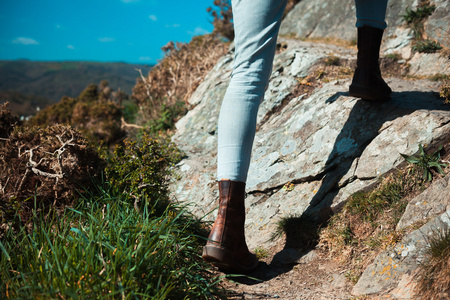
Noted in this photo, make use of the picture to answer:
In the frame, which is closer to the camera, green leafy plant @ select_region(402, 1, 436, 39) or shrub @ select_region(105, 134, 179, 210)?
shrub @ select_region(105, 134, 179, 210)

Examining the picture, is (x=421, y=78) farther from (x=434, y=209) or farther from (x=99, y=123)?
(x=99, y=123)

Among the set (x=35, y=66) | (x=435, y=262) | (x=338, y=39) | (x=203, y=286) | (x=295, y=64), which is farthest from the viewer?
(x=35, y=66)

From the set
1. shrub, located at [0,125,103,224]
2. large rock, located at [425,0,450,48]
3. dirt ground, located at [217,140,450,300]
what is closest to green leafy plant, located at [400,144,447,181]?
dirt ground, located at [217,140,450,300]

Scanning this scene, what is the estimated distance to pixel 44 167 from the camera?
7.84ft

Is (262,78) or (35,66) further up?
(35,66)

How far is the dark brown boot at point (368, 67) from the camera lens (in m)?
2.42

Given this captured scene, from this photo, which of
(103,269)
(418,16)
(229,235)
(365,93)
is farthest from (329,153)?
(418,16)

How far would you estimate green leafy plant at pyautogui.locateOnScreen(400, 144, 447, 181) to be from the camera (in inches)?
78.4

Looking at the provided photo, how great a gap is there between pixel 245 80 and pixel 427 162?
3.78 feet

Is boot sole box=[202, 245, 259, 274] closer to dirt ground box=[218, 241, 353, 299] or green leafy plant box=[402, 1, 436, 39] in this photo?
dirt ground box=[218, 241, 353, 299]

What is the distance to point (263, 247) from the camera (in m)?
2.29

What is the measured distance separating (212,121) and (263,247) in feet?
7.27

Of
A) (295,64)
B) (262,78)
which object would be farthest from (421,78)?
(262,78)

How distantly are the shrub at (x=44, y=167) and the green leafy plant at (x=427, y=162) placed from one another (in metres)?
2.04
